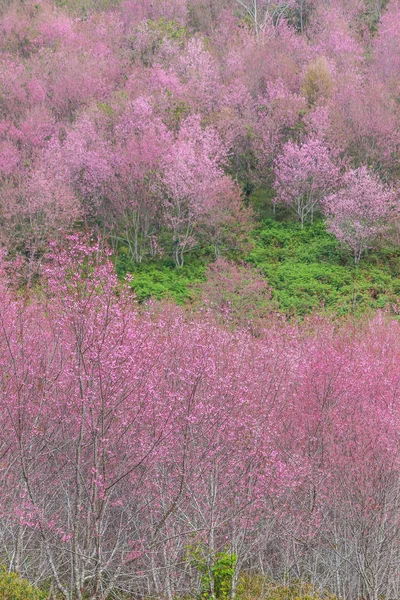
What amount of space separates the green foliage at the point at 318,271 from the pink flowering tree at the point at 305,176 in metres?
1.36

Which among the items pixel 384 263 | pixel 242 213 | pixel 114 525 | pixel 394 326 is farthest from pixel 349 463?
pixel 242 213

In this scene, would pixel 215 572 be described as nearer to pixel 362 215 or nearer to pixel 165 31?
pixel 362 215

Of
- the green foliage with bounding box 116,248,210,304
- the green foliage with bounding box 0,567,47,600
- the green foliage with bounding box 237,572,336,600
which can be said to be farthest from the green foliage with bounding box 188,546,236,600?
the green foliage with bounding box 116,248,210,304

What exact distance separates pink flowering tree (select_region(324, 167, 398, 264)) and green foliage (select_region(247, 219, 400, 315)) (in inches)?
31.2

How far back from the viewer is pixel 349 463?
11984 mm

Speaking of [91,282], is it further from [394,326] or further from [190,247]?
[190,247]

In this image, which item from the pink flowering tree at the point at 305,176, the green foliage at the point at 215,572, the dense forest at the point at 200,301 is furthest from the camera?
the pink flowering tree at the point at 305,176

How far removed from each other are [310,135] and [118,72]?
636 inches

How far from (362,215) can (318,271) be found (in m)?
3.56

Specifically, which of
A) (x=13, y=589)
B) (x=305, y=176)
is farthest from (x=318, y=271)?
(x=13, y=589)

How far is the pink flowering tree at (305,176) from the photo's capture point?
32.7 metres

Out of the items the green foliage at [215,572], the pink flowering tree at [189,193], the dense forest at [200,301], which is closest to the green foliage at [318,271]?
the dense forest at [200,301]

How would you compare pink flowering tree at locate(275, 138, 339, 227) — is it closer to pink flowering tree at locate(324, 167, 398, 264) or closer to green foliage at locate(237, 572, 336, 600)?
pink flowering tree at locate(324, 167, 398, 264)

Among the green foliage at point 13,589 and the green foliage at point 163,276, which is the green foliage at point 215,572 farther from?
the green foliage at point 163,276
